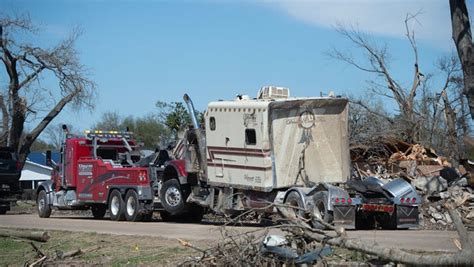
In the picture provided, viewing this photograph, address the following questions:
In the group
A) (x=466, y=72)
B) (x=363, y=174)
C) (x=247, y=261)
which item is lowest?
(x=247, y=261)

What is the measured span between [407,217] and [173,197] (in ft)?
24.6

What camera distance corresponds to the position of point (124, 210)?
2394 centimetres

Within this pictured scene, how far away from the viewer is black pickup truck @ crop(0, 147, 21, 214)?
3158cm

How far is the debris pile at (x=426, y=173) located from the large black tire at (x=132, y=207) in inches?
268

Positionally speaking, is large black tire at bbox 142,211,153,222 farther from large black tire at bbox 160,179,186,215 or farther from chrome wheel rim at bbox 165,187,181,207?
chrome wheel rim at bbox 165,187,181,207

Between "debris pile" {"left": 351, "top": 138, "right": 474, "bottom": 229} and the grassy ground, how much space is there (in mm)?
7788

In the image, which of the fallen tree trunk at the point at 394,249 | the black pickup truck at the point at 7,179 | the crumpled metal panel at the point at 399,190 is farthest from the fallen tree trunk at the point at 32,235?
the black pickup truck at the point at 7,179

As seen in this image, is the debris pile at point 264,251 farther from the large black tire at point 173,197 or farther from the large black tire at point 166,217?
the large black tire at point 166,217

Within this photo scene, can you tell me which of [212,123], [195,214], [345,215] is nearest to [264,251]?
[345,215]

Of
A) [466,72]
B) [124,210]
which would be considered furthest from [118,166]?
[466,72]

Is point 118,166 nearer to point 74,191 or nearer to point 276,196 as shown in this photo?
point 74,191

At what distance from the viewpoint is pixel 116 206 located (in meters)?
24.5

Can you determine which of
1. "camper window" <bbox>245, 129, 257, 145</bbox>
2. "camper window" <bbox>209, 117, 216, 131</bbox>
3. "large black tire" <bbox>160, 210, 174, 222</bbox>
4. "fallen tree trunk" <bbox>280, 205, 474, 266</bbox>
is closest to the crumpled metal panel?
"camper window" <bbox>245, 129, 257, 145</bbox>

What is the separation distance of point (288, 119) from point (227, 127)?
1.88 m
